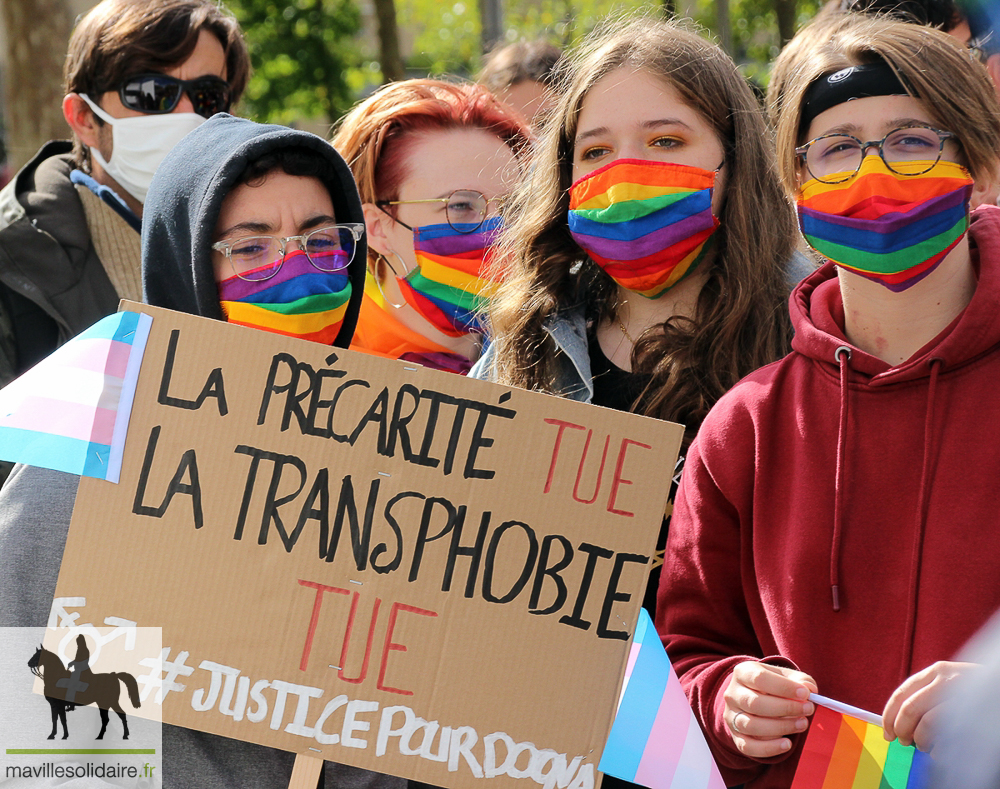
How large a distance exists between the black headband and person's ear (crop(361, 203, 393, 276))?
66.2 inches

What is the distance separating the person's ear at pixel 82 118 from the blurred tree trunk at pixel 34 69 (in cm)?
495

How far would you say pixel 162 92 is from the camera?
161 inches

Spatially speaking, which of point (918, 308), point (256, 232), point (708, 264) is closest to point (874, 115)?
point (918, 308)

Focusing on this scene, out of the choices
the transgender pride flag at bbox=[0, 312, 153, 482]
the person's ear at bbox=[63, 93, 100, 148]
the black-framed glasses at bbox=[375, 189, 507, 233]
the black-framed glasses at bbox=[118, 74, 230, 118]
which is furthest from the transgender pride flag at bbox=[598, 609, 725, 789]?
the person's ear at bbox=[63, 93, 100, 148]

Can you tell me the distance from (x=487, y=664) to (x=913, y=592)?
2.63 ft

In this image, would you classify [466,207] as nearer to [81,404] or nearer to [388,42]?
[81,404]

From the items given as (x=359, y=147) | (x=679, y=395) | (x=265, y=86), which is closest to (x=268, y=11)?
(x=265, y=86)

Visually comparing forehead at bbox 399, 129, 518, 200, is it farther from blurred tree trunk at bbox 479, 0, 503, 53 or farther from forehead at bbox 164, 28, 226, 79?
blurred tree trunk at bbox 479, 0, 503, 53

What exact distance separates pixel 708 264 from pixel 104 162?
8.26 feet

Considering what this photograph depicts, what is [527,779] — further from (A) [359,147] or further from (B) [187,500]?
(A) [359,147]

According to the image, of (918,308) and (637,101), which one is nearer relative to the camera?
(918,308)

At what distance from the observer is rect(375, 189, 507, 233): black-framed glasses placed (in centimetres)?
359

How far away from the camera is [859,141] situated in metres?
2.26

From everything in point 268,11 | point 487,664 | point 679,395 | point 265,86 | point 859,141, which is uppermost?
point 268,11
